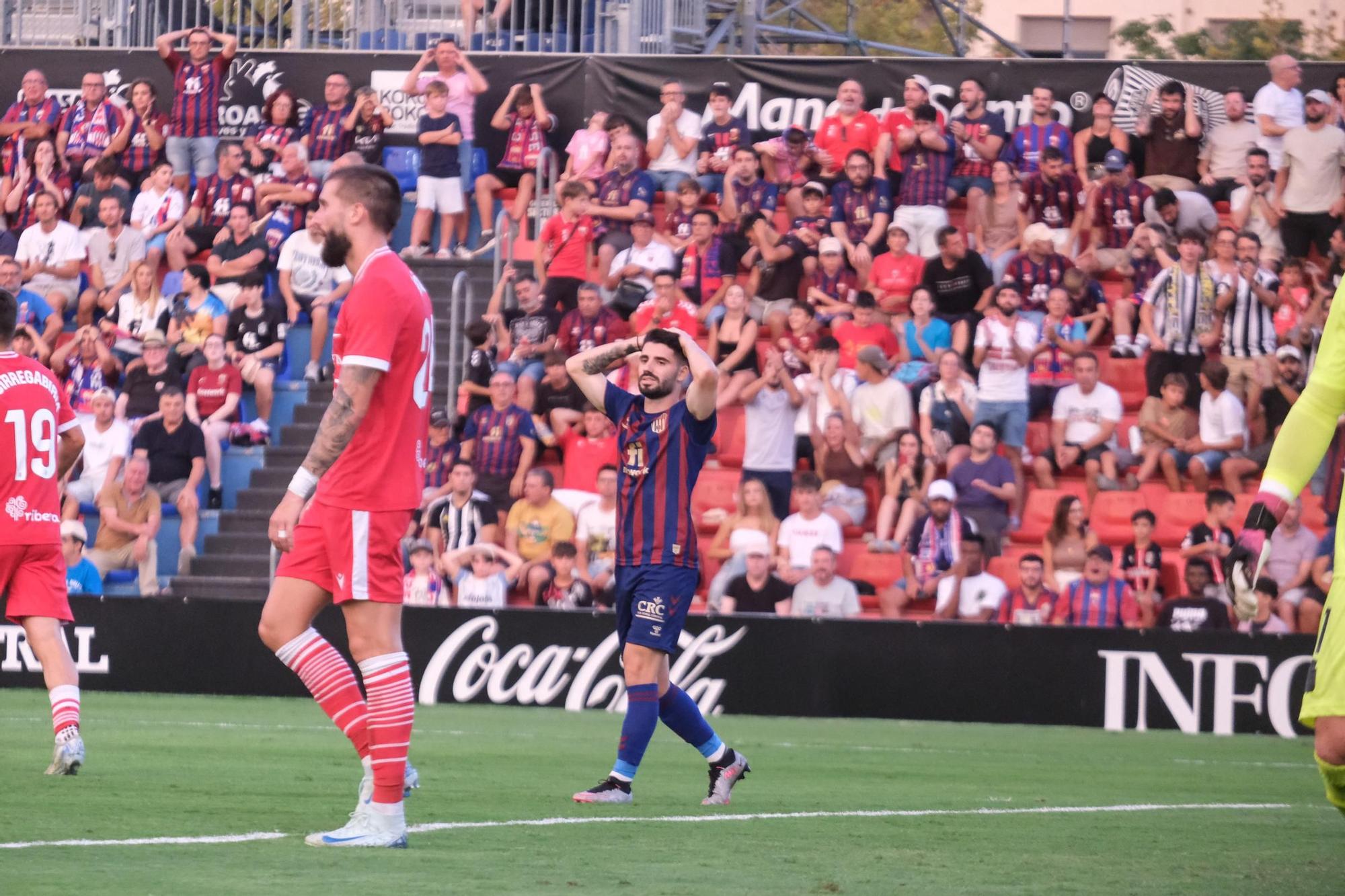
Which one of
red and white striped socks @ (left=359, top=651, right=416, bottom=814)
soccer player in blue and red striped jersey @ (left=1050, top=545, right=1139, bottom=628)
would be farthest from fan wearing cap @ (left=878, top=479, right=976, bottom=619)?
red and white striped socks @ (left=359, top=651, right=416, bottom=814)

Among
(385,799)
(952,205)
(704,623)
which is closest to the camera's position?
(385,799)

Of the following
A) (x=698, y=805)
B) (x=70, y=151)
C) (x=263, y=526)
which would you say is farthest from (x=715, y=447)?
(x=698, y=805)

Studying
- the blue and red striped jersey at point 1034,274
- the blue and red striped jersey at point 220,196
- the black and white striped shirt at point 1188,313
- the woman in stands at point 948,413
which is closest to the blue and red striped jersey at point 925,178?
the blue and red striped jersey at point 1034,274

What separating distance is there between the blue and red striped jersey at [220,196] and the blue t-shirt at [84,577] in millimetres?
5322

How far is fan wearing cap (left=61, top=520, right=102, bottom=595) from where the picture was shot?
16.8 m

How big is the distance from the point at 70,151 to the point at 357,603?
16.5 meters

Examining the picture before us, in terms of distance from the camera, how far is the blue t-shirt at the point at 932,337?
59.6ft

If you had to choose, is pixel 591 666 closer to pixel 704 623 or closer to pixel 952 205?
pixel 704 623

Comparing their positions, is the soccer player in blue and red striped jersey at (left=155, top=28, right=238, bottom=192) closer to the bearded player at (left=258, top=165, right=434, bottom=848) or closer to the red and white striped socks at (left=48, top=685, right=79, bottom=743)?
the red and white striped socks at (left=48, top=685, right=79, bottom=743)

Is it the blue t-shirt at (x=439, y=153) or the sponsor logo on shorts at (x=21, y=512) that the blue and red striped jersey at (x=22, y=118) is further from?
the sponsor logo on shorts at (x=21, y=512)

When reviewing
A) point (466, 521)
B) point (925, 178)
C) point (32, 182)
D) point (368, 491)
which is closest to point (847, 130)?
point (925, 178)

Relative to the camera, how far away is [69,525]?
1700 centimetres

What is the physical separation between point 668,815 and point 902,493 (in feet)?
31.2

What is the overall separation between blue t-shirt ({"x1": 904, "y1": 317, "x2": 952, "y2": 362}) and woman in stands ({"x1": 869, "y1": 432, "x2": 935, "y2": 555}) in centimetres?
113
